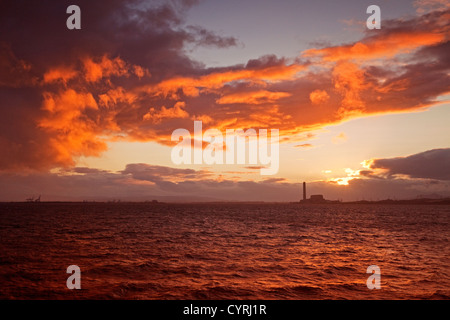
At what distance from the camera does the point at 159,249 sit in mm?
32719
